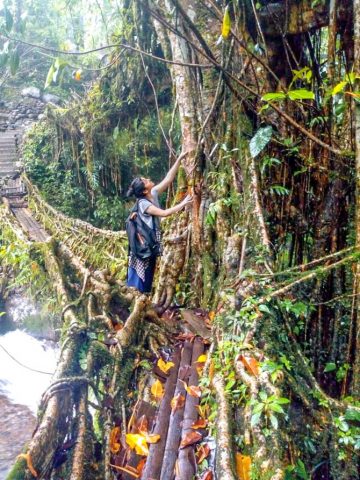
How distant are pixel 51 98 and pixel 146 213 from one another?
11.8 m

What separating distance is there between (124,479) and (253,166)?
1.94 m

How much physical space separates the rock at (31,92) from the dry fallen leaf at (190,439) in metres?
14.5

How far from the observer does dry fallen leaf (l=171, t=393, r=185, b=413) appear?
2.12 m

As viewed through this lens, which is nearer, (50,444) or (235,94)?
(50,444)

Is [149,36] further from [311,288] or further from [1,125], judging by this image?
[1,125]

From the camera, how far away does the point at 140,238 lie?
3.45m

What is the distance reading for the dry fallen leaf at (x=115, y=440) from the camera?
6.57ft

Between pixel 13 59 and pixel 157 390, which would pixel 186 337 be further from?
pixel 13 59

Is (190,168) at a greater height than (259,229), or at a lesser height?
greater

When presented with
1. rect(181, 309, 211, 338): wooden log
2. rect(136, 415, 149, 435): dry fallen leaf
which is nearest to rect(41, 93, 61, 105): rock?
rect(181, 309, 211, 338): wooden log

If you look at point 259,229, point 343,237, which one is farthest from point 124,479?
point 343,237

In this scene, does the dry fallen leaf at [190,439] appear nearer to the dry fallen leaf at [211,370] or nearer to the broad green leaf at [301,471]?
the dry fallen leaf at [211,370]

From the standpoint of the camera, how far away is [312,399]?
1.81m

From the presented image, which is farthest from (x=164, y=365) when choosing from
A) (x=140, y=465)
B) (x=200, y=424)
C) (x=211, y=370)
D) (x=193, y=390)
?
(x=140, y=465)
